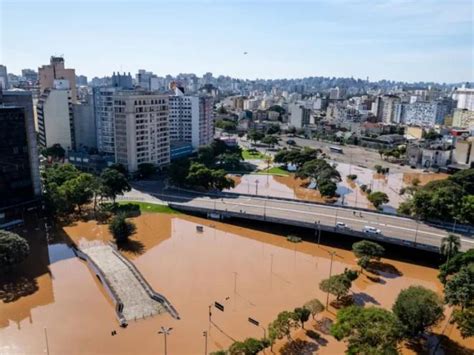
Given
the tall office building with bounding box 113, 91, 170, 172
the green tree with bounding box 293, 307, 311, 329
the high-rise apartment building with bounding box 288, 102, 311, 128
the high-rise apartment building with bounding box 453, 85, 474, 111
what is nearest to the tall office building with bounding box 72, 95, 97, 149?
the tall office building with bounding box 113, 91, 170, 172

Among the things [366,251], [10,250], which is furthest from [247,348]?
[10,250]

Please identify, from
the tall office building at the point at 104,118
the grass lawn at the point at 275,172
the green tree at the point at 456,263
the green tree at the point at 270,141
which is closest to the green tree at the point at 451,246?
the green tree at the point at 456,263

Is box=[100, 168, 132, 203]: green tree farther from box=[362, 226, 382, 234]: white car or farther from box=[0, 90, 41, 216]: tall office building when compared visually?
box=[362, 226, 382, 234]: white car

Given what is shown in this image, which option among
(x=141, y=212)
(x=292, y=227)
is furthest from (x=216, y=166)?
(x=292, y=227)

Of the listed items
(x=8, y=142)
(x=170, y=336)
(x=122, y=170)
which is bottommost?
(x=170, y=336)

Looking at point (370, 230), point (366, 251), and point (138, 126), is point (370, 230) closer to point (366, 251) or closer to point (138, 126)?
point (366, 251)

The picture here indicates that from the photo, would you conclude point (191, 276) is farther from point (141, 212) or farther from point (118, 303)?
point (141, 212)

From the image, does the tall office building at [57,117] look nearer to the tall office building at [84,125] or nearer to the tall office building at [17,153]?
the tall office building at [84,125]
